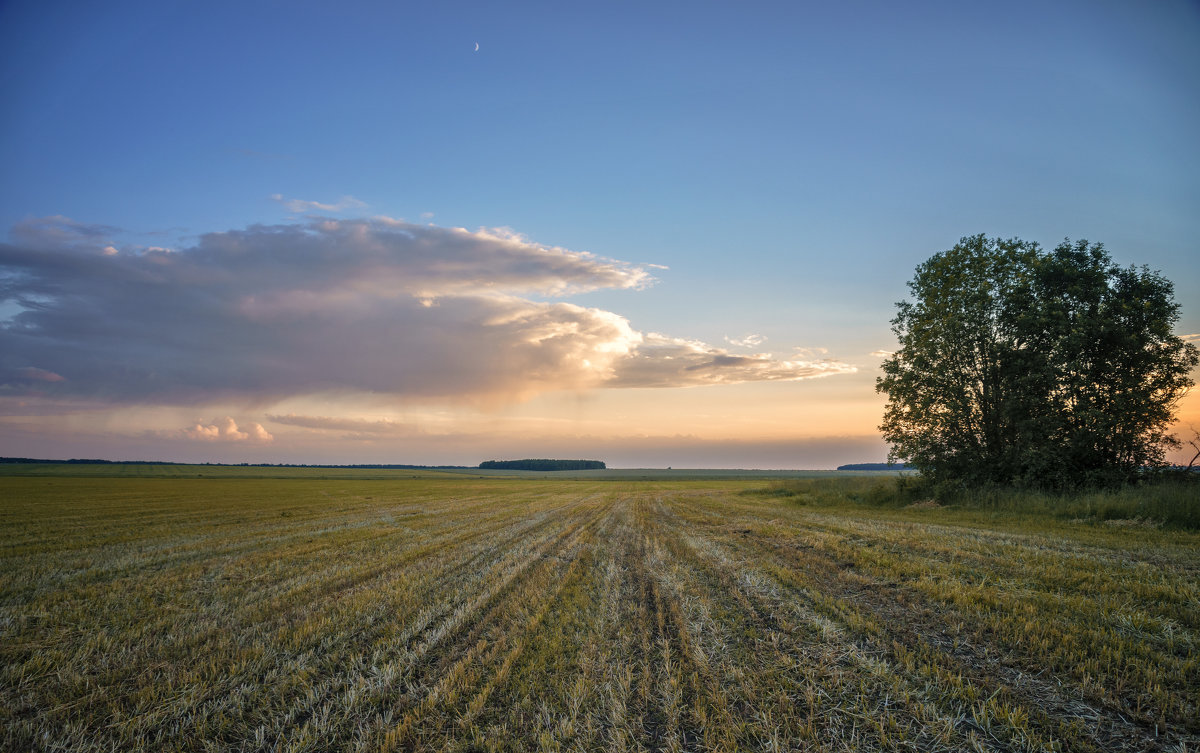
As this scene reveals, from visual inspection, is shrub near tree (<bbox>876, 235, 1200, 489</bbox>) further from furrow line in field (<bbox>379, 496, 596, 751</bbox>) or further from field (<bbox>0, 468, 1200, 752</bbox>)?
furrow line in field (<bbox>379, 496, 596, 751</bbox>)

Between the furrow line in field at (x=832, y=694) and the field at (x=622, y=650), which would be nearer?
the furrow line in field at (x=832, y=694)

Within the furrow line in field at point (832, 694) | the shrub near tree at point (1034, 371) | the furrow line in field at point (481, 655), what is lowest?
the furrow line in field at point (481, 655)

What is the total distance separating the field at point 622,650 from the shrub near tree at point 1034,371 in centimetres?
1110

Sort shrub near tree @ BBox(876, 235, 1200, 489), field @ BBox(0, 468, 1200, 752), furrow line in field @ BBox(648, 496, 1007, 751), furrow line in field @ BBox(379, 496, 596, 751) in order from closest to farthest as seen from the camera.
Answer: furrow line in field @ BBox(648, 496, 1007, 751) < field @ BBox(0, 468, 1200, 752) < furrow line in field @ BBox(379, 496, 596, 751) < shrub near tree @ BBox(876, 235, 1200, 489)

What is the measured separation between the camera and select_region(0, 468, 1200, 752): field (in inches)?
163

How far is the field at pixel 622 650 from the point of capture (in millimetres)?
4148

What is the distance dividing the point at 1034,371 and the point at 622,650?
2563cm

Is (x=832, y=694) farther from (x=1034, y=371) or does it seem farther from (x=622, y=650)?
(x=1034, y=371)

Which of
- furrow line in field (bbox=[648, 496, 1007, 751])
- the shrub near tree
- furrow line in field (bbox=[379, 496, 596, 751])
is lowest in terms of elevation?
furrow line in field (bbox=[379, 496, 596, 751])

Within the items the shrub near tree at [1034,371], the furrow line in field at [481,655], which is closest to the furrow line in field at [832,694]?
the furrow line in field at [481,655]

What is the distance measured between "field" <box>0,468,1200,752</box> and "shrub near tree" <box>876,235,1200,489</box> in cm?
1110

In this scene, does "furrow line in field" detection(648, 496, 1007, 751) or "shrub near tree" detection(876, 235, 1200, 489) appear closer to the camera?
"furrow line in field" detection(648, 496, 1007, 751)

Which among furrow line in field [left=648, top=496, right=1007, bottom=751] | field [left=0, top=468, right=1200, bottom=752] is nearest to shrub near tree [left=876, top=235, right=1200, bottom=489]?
field [left=0, top=468, right=1200, bottom=752]

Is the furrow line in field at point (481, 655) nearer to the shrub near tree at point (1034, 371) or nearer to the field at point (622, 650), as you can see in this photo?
the field at point (622, 650)
